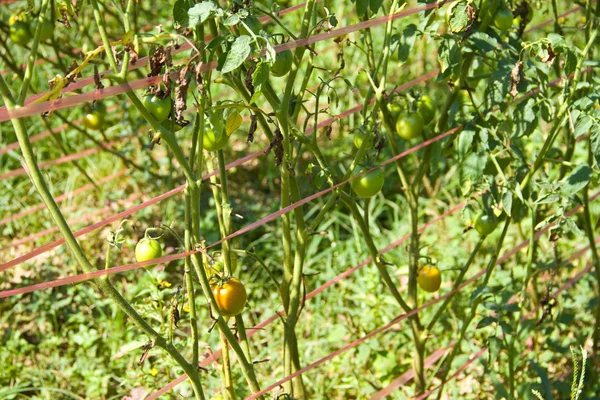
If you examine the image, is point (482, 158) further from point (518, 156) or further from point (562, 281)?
point (562, 281)

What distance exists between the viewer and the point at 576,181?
65.2 inches

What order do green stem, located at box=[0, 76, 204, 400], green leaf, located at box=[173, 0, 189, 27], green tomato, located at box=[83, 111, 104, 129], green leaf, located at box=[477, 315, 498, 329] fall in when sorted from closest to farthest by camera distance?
green stem, located at box=[0, 76, 204, 400] < green leaf, located at box=[173, 0, 189, 27] < green leaf, located at box=[477, 315, 498, 329] < green tomato, located at box=[83, 111, 104, 129]

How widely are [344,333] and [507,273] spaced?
573 millimetres

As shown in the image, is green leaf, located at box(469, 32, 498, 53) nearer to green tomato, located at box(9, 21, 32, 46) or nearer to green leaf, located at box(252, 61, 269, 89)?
green leaf, located at box(252, 61, 269, 89)

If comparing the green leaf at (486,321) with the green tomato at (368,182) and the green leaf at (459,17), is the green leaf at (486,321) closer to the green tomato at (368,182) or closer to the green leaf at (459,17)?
the green tomato at (368,182)

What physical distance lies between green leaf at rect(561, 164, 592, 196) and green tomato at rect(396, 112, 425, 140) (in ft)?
1.15

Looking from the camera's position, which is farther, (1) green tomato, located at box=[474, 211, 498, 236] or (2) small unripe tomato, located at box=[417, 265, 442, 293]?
(2) small unripe tomato, located at box=[417, 265, 442, 293]

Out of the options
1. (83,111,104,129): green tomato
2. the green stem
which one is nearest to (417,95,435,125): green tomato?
the green stem

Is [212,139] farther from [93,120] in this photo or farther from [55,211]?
[93,120]

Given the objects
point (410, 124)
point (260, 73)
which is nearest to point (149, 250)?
point (260, 73)

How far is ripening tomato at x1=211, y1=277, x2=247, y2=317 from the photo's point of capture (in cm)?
142

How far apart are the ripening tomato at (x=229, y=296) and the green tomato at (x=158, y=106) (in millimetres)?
357

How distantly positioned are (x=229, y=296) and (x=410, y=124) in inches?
22.7

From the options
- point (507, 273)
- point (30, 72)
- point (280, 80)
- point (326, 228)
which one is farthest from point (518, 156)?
point (280, 80)
